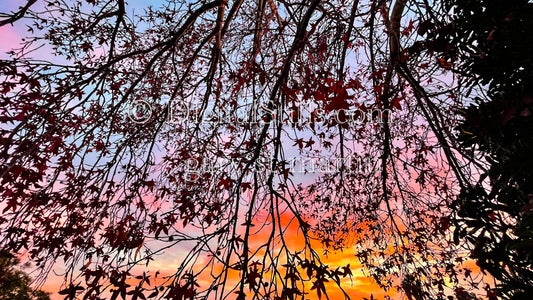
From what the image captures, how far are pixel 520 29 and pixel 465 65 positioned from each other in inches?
12.9

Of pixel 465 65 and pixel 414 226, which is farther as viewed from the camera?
pixel 414 226

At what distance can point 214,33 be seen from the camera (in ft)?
13.8

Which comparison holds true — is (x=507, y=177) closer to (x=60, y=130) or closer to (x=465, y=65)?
(x=465, y=65)

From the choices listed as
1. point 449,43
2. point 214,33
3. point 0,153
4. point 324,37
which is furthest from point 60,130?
point 449,43

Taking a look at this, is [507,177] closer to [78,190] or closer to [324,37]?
[324,37]

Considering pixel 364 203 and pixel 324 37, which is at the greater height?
pixel 324 37

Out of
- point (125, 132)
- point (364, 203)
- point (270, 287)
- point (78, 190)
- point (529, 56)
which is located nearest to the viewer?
point (529, 56)

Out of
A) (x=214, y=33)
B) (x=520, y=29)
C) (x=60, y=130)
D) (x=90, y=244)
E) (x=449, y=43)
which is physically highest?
(x=214, y=33)

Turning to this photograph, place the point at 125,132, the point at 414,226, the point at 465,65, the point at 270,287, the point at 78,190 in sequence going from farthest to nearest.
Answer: the point at 414,226 < the point at 125,132 < the point at 78,190 < the point at 270,287 < the point at 465,65

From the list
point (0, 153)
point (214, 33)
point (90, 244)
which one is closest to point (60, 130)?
point (0, 153)

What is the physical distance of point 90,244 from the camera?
9.19 ft

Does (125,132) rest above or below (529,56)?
above

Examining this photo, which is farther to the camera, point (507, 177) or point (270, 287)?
point (270, 287)

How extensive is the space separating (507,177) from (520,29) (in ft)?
3.03
